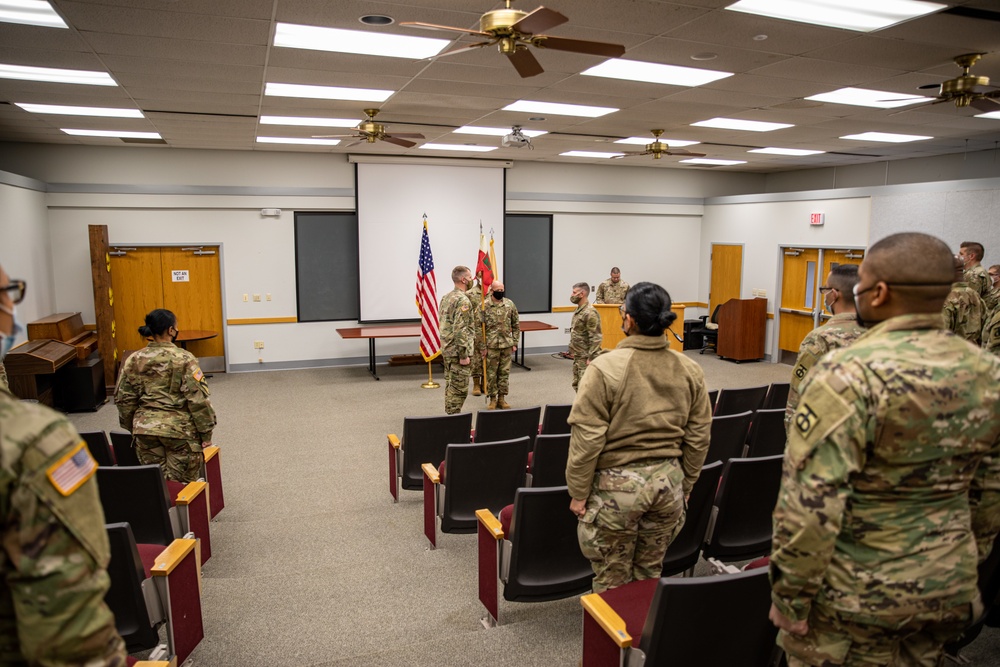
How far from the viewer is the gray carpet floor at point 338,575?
2898 mm

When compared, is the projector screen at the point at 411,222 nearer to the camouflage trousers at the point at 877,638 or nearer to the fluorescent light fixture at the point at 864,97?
the fluorescent light fixture at the point at 864,97

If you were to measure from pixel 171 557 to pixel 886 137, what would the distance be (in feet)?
31.7

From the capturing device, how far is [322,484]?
548 cm

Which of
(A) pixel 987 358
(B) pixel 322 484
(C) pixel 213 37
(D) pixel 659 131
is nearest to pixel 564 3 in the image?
(C) pixel 213 37

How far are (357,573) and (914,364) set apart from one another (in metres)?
3.18

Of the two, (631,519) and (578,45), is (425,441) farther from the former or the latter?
(578,45)

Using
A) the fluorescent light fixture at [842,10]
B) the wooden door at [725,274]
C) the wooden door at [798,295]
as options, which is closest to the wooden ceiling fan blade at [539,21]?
the fluorescent light fixture at [842,10]

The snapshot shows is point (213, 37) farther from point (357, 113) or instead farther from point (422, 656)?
point (422, 656)

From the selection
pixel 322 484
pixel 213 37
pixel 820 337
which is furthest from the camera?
pixel 322 484

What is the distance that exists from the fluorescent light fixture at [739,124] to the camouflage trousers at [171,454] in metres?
6.31

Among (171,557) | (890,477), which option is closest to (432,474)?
(171,557)

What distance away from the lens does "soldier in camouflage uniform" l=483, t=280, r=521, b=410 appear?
303 inches

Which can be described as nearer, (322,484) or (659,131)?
(322,484)

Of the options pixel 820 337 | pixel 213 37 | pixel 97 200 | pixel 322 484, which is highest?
pixel 213 37
